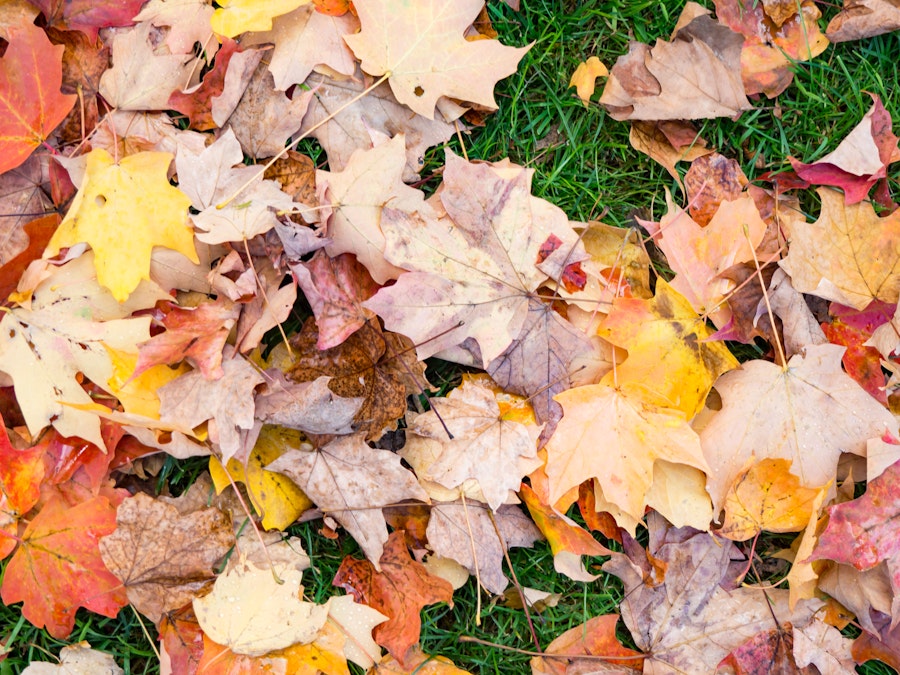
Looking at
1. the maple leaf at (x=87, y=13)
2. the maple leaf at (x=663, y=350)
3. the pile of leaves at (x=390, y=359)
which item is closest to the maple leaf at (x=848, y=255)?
the pile of leaves at (x=390, y=359)

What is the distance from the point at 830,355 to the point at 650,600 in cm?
77

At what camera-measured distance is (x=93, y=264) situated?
169 centimetres

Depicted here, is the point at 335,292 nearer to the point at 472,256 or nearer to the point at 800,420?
the point at 472,256

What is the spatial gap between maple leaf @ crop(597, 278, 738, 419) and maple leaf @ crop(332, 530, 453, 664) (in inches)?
26.4

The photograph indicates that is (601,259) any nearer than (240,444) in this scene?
No

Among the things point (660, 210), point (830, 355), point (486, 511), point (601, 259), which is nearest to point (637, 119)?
point (660, 210)

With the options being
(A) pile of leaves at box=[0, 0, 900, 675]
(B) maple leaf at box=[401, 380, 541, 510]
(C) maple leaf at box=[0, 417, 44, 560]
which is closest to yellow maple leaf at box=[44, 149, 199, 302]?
(A) pile of leaves at box=[0, 0, 900, 675]

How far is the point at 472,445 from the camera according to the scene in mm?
1782

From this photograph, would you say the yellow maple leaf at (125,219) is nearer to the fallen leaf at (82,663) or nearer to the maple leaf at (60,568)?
the maple leaf at (60,568)

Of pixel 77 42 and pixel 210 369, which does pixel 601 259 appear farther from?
pixel 77 42

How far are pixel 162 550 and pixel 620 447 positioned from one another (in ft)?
3.72

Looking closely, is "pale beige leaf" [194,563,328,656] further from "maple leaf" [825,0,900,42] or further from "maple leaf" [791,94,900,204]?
"maple leaf" [825,0,900,42]

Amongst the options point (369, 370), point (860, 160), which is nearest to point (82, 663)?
point (369, 370)

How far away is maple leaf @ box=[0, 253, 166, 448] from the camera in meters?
1.66
